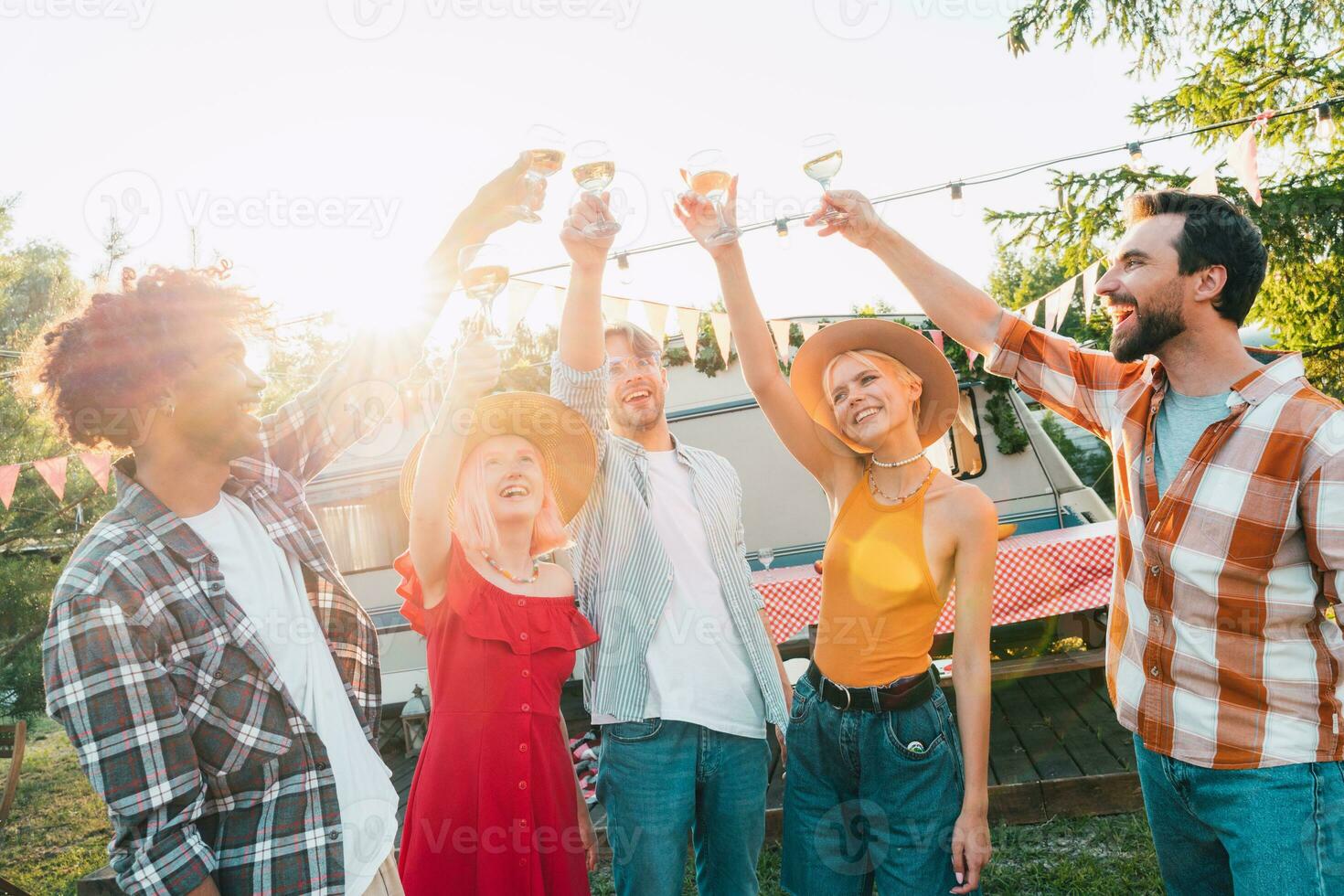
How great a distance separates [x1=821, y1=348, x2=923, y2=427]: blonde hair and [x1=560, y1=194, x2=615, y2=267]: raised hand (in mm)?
832

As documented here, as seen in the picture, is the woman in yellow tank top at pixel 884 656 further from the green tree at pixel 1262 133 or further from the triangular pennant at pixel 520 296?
the green tree at pixel 1262 133

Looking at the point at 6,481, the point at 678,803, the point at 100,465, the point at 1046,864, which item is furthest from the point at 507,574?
the point at 6,481

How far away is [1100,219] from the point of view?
25.8 ft

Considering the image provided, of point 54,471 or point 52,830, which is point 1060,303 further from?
point 52,830

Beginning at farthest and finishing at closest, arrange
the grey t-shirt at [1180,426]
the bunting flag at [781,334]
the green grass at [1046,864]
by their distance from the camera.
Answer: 1. the bunting flag at [781,334]
2. the green grass at [1046,864]
3. the grey t-shirt at [1180,426]

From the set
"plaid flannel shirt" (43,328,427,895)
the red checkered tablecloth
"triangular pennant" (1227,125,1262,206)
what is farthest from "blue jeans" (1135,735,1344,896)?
"triangular pennant" (1227,125,1262,206)

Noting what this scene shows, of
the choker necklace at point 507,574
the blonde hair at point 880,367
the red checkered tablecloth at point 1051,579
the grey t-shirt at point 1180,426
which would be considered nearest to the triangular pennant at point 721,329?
the red checkered tablecloth at point 1051,579

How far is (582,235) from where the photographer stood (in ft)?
6.98

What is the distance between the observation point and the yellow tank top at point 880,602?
213 centimetres

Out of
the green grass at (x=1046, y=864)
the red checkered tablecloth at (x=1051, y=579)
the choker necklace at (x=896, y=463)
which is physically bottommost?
the green grass at (x=1046, y=864)

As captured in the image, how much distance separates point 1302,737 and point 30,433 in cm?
942

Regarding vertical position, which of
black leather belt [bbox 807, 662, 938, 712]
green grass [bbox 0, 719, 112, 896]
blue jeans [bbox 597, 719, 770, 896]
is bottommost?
green grass [bbox 0, 719, 112, 896]

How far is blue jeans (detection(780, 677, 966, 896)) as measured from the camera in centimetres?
204

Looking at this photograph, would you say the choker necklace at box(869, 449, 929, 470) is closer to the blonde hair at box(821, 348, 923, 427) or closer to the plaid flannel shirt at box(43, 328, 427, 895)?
the blonde hair at box(821, 348, 923, 427)
